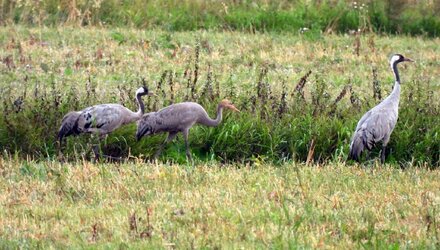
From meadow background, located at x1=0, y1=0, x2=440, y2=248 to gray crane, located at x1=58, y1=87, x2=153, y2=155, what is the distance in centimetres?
19

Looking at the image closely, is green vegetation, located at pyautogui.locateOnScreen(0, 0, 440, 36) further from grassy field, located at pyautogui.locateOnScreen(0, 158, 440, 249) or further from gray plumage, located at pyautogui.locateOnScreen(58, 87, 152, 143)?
grassy field, located at pyautogui.locateOnScreen(0, 158, 440, 249)

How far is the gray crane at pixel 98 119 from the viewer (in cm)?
960

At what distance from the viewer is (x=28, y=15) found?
16.0m

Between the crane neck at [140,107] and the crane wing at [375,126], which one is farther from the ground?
the crane neck at [140,107]

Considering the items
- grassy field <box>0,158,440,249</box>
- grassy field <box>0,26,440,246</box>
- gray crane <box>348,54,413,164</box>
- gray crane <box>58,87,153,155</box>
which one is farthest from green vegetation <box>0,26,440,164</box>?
grassy field <box>0,158,440,249</box>

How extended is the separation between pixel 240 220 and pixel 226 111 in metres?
3.62

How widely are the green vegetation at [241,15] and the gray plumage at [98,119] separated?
6116mm

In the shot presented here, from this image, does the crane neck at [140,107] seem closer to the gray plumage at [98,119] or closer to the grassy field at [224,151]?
the gray plumage at [98,119]

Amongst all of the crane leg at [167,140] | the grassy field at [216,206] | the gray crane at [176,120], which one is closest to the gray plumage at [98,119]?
the gray crane at [176,120]

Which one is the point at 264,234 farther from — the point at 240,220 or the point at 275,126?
the point at 275,126

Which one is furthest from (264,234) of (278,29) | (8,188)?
(278,29)

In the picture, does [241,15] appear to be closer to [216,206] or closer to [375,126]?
[375,126]

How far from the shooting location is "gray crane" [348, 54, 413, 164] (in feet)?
31.8

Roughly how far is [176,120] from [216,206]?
261 centimetres
